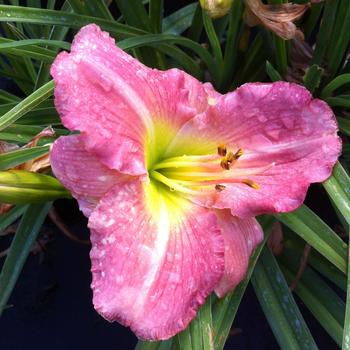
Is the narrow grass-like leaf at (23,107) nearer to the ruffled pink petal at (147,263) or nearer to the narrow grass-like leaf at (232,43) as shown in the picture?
the ruffled pink petal at (147,263)

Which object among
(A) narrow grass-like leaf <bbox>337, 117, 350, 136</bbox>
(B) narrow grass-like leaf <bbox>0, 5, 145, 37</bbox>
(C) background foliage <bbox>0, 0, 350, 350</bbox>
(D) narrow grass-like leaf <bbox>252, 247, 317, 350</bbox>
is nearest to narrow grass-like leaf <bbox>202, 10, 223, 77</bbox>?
(C) background foliage <bbox>0, 0, 350, 350</bbox>

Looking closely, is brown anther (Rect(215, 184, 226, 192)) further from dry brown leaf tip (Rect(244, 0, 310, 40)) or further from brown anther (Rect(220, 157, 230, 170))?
dry brown leaf tip (Rect(244, 0, 310, 40))

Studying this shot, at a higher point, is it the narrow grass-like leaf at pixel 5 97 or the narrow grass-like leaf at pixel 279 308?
the narrow grass-like leaf at pixel 5 97

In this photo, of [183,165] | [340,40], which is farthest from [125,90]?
[340,40]

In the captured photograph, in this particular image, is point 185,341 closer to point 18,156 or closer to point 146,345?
point 146,345

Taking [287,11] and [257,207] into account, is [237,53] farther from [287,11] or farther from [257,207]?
[257,207]

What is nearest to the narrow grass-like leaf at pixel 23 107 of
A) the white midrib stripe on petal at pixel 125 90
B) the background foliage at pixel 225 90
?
the background foliage at pixel 225 90
